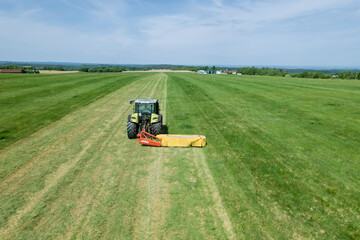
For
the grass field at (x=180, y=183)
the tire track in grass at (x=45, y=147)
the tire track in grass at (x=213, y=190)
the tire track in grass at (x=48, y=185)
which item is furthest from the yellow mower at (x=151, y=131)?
the tire track in grass at (x=45, y=147)

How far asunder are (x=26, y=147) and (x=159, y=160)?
669 cm

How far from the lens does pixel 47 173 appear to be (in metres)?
7.36

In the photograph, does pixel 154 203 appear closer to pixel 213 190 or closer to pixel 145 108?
pixel 213 190

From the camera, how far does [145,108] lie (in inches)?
441

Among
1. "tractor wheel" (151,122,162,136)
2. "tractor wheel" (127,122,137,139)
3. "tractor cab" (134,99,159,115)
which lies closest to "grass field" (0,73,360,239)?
"tractor wheel" (127,122,137,139)

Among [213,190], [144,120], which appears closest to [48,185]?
[144,120]

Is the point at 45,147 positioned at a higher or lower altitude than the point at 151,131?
lower

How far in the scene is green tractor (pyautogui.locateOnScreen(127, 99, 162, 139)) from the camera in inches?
413

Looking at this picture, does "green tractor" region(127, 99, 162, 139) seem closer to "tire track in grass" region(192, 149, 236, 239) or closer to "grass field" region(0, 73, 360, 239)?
"grass field" region(0, 73, 360, 239)

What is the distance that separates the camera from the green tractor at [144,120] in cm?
1050

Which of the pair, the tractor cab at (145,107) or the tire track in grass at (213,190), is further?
the tractor cab at (145,107)

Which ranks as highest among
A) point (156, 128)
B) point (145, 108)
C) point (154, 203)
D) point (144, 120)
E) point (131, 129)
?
point (145, 108)

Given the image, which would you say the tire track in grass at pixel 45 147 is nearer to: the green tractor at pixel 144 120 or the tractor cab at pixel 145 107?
the green tractor at pixel 144 120

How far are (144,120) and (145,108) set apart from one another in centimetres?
77
